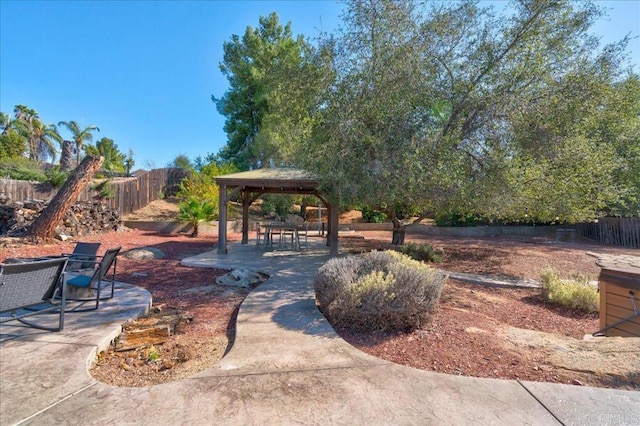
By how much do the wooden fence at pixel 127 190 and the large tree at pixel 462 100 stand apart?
1274cm

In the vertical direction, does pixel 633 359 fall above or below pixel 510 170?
below

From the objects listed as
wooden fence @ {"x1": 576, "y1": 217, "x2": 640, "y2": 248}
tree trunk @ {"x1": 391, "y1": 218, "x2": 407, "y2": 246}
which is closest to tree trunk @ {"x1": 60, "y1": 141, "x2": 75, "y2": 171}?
tree trunk @ {"x1": 391, "y1": 218, "x2": 407, "y2": 246}

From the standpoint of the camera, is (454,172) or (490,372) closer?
(490,372)

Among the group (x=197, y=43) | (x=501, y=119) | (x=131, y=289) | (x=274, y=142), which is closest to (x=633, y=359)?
(x=501, y=119)

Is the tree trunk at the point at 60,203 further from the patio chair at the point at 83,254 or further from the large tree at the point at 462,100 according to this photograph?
the large tree at the point at 462,100

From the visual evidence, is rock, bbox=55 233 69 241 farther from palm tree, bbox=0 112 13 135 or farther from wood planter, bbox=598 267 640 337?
palm tree, bbox=0 112 13 135

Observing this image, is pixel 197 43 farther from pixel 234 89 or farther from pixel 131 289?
pixel 234 89

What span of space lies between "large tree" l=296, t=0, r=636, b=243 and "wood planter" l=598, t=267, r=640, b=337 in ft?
8.52

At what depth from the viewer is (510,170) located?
659cm

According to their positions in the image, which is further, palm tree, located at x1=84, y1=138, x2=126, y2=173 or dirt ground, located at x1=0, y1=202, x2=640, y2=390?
palm tree, located at x1=84, y1=138, x2=126, y2=173

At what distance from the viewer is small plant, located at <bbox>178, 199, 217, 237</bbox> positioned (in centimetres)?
1453

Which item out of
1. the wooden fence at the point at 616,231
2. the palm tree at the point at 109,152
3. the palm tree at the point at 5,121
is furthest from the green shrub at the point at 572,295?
the palm tree at the point at 5,121

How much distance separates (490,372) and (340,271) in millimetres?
2009

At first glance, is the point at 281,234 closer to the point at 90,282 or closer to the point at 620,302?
the point at 90,282
